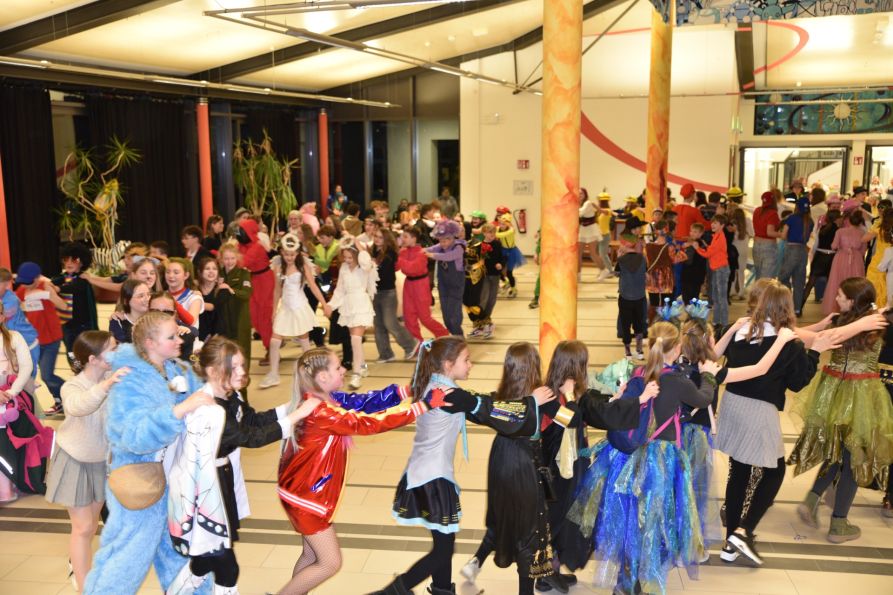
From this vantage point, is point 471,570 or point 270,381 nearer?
point 471,570

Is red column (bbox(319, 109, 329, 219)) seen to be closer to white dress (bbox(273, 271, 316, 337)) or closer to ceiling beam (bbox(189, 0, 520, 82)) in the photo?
ceiling beam (bbox(189, 0, 520, 82))

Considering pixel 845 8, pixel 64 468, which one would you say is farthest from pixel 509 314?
pixel 64 468

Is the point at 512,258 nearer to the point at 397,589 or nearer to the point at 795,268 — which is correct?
the point at 795,268

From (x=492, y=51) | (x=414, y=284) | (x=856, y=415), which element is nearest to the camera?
(x=856, y=415)

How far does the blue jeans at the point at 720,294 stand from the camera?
30.7ft

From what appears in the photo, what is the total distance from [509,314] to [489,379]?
3.40 metres

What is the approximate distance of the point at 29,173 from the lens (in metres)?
12.6

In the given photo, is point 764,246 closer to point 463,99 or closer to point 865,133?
point 463,99

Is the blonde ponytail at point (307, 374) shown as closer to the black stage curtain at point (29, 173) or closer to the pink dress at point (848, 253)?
the pink dress at point (848, 253)

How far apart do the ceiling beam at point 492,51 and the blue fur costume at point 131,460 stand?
46.5 feet

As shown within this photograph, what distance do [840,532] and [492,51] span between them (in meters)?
14.4

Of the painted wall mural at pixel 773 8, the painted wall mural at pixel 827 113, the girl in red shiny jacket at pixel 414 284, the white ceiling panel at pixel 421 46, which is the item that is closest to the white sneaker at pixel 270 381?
the girl in red shiny jacket at pixel 414 284

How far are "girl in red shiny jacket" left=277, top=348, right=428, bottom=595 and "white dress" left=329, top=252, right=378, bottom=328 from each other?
3.99m

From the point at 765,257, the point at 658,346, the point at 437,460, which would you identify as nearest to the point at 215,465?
the point at 437,460
